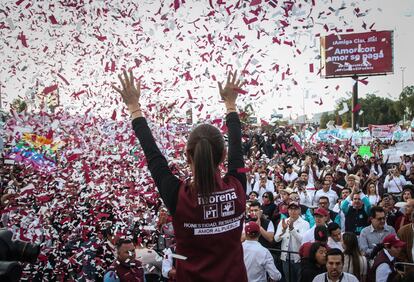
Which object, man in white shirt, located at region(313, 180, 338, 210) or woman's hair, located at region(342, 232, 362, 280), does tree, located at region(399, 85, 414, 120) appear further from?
woman's hair, located at region(342, 232, 362, 280)

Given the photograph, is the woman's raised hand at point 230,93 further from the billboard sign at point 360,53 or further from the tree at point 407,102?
the tree at point 407,102

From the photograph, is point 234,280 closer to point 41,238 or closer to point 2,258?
point 2,258

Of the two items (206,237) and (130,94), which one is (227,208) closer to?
(206,237)

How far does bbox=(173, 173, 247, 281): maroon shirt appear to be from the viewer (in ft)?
6.57

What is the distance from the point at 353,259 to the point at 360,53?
43.1 m

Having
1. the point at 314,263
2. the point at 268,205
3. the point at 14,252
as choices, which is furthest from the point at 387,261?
the point at 14,252

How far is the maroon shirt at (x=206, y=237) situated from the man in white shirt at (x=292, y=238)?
5054 mm

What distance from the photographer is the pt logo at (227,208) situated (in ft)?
6.73

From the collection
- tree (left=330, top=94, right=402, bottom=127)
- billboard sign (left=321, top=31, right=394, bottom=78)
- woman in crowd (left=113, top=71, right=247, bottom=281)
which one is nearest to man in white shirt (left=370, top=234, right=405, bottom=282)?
woman in crowd (left=113, top=71, right=247, bottom=281)

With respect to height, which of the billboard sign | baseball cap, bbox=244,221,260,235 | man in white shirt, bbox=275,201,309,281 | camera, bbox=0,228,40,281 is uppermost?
the billboard sign

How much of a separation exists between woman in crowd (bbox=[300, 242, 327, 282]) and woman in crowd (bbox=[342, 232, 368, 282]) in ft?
1.15

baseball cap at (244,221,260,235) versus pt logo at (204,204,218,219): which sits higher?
pt logo at (204,204,218,219)

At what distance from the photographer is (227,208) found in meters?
2.07

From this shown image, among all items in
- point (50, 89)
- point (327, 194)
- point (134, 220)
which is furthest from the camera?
point (327, 194)
